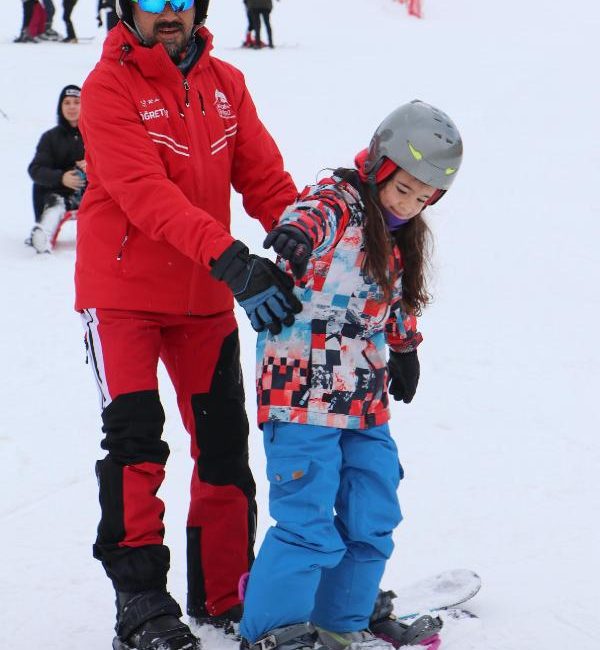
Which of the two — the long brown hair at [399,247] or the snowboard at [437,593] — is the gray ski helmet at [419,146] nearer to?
the long brown hair at [399,247]

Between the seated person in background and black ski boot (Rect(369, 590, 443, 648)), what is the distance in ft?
18.1

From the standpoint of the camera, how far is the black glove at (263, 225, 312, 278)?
8.23ft

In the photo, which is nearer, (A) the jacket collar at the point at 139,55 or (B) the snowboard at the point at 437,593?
(A) the jacket collar at the point at 139,55

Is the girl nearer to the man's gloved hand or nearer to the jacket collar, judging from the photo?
the man's gloved hand

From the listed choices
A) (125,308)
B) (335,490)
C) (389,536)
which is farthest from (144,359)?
(389,536)

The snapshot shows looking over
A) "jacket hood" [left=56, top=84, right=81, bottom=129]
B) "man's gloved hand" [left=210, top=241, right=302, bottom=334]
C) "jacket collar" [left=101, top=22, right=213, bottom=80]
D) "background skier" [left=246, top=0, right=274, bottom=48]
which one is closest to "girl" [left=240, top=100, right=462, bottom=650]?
"man's gloved hand" [left=210, top=241, right=302, bottom=334]

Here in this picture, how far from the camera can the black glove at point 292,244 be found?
2.51m

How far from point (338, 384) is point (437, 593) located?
3.29ft

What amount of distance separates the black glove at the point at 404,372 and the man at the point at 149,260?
0.53 m

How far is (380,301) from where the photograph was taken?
2945mm

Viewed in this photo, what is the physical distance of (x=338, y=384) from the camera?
290 cm

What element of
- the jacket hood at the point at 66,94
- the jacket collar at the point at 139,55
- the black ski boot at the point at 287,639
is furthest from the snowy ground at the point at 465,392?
the jacket collar at the point at 139,55

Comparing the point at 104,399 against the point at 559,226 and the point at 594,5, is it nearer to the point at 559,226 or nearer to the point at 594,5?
the point at 559,226

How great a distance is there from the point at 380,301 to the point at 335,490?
54cm
